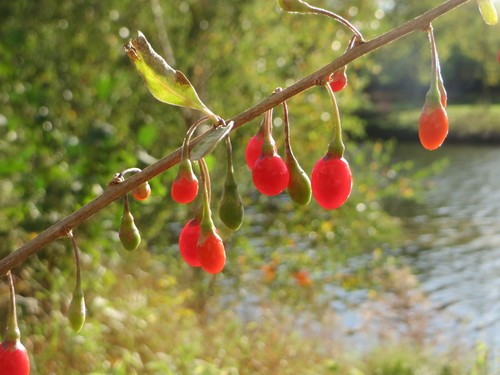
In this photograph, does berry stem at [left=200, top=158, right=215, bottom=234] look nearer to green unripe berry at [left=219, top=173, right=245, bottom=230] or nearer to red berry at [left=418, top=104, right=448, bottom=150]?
green unripe berry at [left=219, top=173, right=245, bottom=230]

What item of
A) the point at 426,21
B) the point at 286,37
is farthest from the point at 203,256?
the point at 286,37

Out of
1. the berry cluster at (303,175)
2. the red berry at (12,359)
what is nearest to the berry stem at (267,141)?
the berry cluster at (303,175)

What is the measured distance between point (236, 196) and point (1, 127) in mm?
3372

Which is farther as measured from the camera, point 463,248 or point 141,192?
point 463,248

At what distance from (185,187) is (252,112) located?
0.15 m

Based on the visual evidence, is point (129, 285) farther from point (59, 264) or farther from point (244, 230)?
point (244, 230)

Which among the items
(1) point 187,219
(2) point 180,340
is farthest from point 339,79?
Result: (1) point 187,219

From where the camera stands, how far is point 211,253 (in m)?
0.88

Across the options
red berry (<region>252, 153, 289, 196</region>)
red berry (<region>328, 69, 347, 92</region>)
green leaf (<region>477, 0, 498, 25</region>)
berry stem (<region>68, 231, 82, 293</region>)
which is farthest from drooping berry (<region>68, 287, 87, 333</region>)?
green leaf (<region>477, 0, 498, 25</region>)

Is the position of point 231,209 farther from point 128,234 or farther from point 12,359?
point 12,359

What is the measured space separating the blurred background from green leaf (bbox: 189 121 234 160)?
99.0 inches

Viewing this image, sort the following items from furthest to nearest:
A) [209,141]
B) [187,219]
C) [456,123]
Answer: [456,123] → [187,219] → [209,141]

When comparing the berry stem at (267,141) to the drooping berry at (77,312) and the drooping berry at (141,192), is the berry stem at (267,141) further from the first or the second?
the drooping berry at (77,312)

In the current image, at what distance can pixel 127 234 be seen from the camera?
3.04 feet
